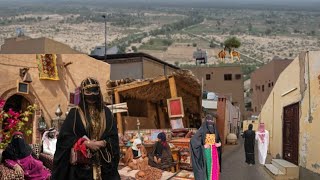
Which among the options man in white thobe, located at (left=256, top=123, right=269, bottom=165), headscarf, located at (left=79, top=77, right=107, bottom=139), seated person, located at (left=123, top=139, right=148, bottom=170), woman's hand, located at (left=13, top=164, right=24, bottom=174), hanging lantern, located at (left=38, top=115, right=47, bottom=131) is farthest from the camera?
man in white thobe, located at (left=256, top=123, right=269, bottom=165)

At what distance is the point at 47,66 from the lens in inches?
621

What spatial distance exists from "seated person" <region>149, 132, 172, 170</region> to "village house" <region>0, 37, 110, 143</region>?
5.00 metres

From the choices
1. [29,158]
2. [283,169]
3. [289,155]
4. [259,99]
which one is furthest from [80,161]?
[259,99]

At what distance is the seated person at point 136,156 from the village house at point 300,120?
13.9 ft

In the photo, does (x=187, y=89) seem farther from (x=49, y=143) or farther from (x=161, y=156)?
(x=49, y=143)

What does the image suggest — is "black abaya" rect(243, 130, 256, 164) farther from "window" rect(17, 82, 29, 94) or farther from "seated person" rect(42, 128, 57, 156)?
"seated person" rect(42, 128, 57, 156)

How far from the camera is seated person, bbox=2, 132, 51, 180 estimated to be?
27.7 ft

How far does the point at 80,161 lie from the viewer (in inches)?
197

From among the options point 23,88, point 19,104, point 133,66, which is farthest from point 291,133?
point 133,66

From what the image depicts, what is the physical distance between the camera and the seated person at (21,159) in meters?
8.45

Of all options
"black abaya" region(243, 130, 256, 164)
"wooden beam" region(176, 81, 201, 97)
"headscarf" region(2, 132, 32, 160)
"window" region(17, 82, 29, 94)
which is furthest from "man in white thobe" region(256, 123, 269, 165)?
"headscarf" region(2, 132, 32, 160)

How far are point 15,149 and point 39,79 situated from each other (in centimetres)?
730

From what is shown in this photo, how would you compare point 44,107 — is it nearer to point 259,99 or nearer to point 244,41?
point 259,99

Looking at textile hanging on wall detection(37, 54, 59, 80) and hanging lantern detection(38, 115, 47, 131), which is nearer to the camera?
hanging lantern detection(38, 115, 47, 131)
